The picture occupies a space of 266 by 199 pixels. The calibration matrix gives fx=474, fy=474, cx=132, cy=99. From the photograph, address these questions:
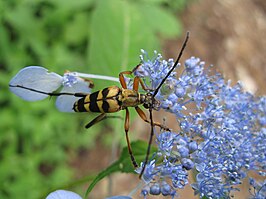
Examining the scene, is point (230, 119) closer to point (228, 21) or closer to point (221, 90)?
point (221, 90)

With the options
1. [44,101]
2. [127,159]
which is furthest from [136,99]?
[44,101]

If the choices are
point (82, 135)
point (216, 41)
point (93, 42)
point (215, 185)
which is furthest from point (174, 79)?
point (216, 41)

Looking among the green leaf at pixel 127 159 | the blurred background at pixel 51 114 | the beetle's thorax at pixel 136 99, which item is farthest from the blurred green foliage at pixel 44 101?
the beetle's thorax at pixel 136 99

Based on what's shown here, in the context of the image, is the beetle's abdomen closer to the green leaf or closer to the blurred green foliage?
the green leaf

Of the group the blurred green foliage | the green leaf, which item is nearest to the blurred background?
the blurred green foliage

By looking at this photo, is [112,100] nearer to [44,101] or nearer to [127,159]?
[127,159]

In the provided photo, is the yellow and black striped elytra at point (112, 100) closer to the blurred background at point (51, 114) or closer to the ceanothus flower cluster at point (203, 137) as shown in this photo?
the ceanothus flower cluster at point (203, 137)
